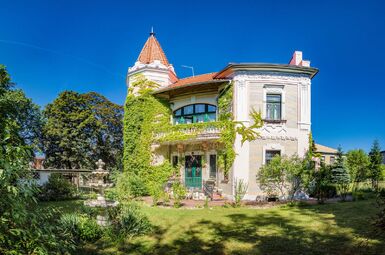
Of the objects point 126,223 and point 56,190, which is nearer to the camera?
point 126,223

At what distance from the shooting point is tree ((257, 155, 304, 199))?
1519 cm

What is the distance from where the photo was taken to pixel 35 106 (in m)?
30.7

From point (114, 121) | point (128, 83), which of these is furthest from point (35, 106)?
point (128, 83)

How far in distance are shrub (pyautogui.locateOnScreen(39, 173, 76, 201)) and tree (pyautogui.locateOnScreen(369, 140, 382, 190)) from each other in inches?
847

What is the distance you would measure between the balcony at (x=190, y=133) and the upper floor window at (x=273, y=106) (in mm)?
3194

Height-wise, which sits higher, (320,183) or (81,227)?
(320,183)

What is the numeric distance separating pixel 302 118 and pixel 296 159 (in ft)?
11.2

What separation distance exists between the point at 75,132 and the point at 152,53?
13715 mm

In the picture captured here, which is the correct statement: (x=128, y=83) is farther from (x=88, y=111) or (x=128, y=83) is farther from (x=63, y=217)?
(x=63, y=217)

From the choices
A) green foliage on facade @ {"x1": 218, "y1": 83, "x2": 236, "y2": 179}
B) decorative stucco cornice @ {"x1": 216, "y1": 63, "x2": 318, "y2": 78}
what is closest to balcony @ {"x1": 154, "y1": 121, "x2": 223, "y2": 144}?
green foliage on facade @ {"x1": 218, "y1": 83, "x2": 236, "y2": 179}

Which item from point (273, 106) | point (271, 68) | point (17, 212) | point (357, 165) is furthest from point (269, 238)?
point (357, 165)

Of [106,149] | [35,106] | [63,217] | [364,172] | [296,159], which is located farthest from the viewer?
[106,149]

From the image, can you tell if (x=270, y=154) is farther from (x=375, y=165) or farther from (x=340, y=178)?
(x=375, y=165)

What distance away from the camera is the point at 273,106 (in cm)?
1786
